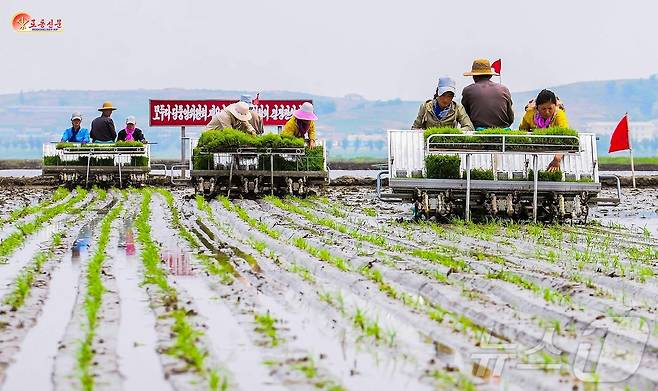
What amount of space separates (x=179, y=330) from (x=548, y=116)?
1098cm

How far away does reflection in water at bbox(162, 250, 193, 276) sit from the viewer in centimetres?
1055

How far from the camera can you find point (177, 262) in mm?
11320

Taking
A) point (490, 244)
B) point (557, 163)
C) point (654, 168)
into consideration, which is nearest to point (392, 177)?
point (557, 163)

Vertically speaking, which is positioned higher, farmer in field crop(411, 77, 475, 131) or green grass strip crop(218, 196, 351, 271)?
farmer in field crop(411, 77, 475, 131)

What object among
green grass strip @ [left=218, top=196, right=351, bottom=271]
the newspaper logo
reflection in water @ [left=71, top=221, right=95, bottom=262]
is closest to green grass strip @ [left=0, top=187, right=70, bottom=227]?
reflection in water @ [left=71, top=221, right=95, bottom=262]

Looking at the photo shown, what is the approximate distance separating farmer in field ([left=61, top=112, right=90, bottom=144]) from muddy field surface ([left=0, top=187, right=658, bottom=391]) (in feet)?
57.2

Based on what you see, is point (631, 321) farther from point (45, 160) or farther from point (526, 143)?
point (45, 160)

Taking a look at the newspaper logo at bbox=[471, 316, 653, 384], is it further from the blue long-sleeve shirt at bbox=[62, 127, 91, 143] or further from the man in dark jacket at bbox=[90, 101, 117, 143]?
the man in dark jacket at bbox=[90, 101, 117, 143]

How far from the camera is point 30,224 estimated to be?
614 inches

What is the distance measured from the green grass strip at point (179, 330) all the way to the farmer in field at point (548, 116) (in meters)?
6.41

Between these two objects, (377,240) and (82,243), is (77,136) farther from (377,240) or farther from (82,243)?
(377,240)

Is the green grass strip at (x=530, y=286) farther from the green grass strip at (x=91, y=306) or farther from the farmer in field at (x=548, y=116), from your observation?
the farmer in field at (x=548, y=116)

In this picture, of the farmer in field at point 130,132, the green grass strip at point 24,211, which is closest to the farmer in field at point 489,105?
the green grass strip at point 24,211

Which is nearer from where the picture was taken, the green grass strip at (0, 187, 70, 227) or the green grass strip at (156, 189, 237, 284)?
the green grass strip at (156, 189, 237, 284)
